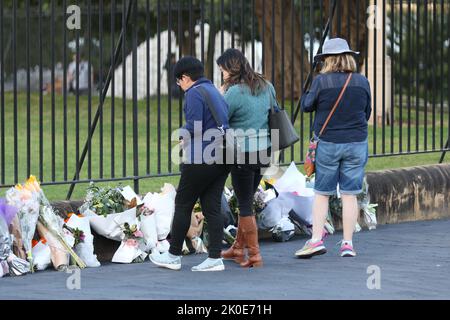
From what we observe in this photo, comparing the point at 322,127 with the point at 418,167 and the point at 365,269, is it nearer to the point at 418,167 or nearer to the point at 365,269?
the point at 365,269

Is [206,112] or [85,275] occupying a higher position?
[206,112]

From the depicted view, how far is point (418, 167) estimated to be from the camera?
10789 mm

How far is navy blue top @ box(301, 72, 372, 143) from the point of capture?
27.7 feet

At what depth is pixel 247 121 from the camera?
8102mm

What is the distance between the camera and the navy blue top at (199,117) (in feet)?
25.4

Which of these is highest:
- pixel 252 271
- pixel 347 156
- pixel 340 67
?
pixel 340 67

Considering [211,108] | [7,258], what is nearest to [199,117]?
[211,108]

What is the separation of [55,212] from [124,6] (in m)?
1.78

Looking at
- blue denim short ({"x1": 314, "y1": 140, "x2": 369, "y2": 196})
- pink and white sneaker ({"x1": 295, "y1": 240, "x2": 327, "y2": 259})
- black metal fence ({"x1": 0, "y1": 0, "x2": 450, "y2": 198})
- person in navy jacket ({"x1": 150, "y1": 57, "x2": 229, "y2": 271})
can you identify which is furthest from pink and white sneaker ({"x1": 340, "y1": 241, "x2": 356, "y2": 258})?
black metal fence ({"x1": 0, "y1": 0, "x2": 450, "y2": 198})

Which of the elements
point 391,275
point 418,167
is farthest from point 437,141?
point 391,275

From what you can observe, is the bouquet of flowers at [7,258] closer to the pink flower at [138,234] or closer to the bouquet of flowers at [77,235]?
the bouquet of flowers at [77,235]

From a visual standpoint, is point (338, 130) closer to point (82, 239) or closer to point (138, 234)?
point (138, 234)

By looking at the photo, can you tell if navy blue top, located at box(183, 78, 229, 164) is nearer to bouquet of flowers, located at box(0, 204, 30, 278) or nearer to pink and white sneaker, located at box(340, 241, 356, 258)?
bouquet of flowers, located at box(0, 204, 30, 278)

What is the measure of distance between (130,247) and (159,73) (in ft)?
4.76
